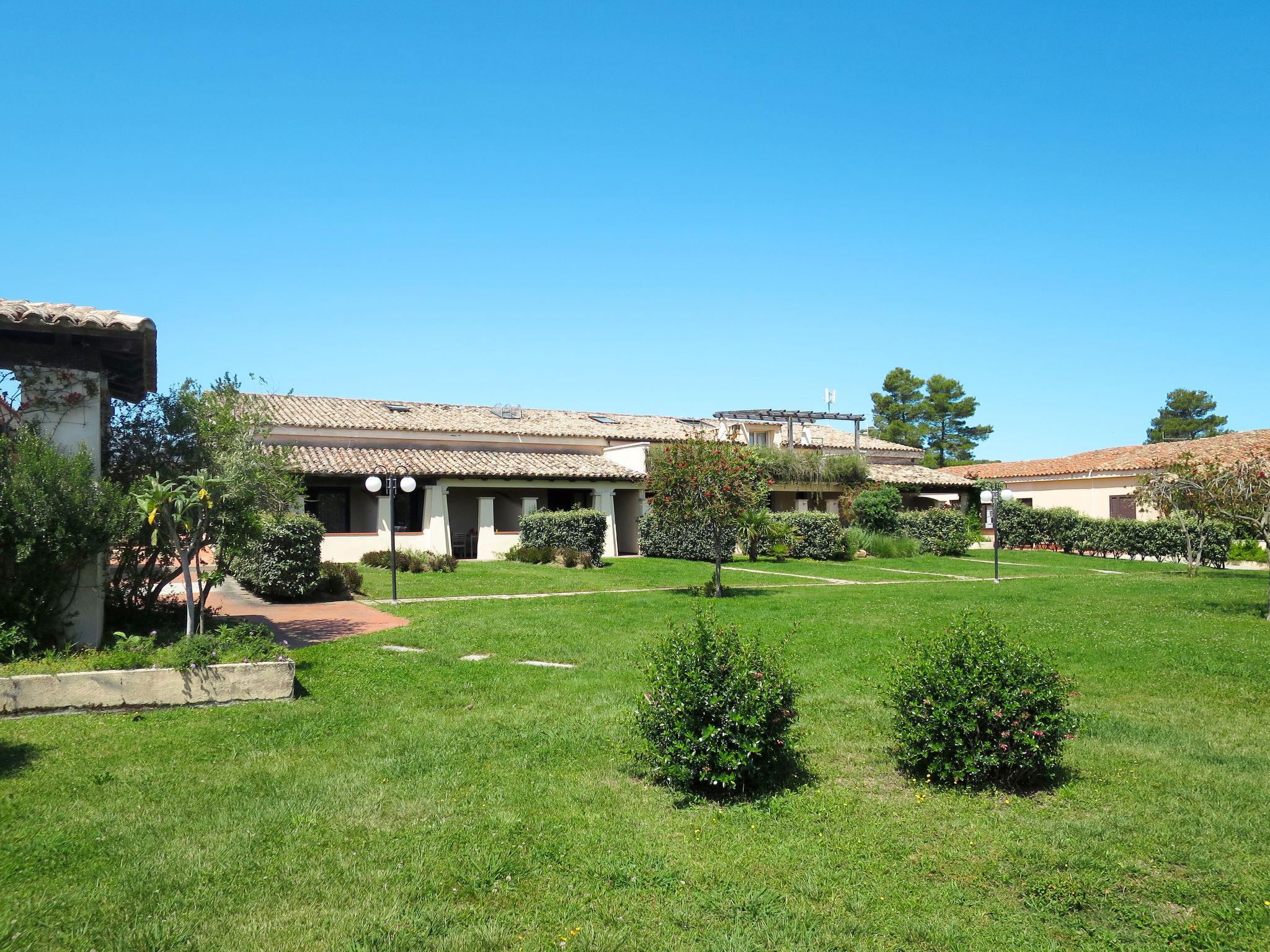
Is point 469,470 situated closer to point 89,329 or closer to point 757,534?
point 757,534

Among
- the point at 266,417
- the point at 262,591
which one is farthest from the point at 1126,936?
the point at 262,591

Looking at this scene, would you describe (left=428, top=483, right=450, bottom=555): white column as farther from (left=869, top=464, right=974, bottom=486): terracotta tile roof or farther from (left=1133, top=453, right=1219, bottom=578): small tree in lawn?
(left=1133, top=453, right=1219, bottom=578): small tree in lawn

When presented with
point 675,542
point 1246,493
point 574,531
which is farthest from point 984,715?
point 675,542

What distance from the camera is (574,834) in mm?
5258

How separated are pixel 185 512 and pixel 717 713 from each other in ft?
23.0

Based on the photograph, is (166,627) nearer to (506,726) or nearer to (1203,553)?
(506,726)

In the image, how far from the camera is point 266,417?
42.7 ft

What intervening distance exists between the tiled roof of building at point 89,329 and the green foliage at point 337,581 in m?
7.81

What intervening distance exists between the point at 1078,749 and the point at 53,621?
32.8ft

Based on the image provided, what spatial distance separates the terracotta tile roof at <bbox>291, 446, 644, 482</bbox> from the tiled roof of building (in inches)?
632

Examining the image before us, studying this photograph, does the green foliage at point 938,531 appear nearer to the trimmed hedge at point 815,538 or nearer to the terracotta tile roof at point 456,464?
the trimmed hedge at point 815,538

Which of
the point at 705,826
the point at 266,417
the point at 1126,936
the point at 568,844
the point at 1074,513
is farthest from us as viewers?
the point at 1074,513

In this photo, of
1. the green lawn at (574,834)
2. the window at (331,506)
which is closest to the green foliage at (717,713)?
the green lawn at (574,834)

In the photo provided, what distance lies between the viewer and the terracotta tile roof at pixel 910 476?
37.4 metres
